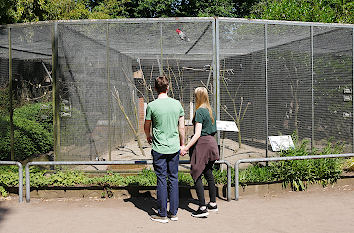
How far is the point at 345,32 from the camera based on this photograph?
688 cm

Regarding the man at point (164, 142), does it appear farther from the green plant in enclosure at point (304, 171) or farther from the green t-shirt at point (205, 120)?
the green plant in enclosure at point (304, 171)

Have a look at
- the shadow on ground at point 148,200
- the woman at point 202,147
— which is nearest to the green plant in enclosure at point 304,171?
the shadow on ground at point 148,200

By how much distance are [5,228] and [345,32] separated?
6.42 metres

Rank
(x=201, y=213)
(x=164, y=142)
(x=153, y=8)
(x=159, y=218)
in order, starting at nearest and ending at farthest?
(x=164, y=142) < (x=159, y=218) < (x=201, y=213) < (x=153, y=8)

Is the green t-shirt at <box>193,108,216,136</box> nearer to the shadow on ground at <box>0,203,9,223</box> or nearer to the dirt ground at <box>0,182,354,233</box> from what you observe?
the dirt ground at <box>0,182,354,233</box>

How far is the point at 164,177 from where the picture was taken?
4336 mm

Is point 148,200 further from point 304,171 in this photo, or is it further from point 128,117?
point 128,117

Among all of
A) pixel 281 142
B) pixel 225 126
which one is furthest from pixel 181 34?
pixel 281 142

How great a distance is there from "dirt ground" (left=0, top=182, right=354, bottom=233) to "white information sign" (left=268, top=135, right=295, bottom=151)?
843mm

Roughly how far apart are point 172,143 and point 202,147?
457 mm

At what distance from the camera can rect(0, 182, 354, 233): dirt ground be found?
420 cm

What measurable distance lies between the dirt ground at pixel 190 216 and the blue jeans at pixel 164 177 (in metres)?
0.22

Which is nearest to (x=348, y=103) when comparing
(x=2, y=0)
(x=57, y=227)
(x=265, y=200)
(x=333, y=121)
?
(x=333, y=121)

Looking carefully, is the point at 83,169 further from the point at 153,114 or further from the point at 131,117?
the point at 153,114
